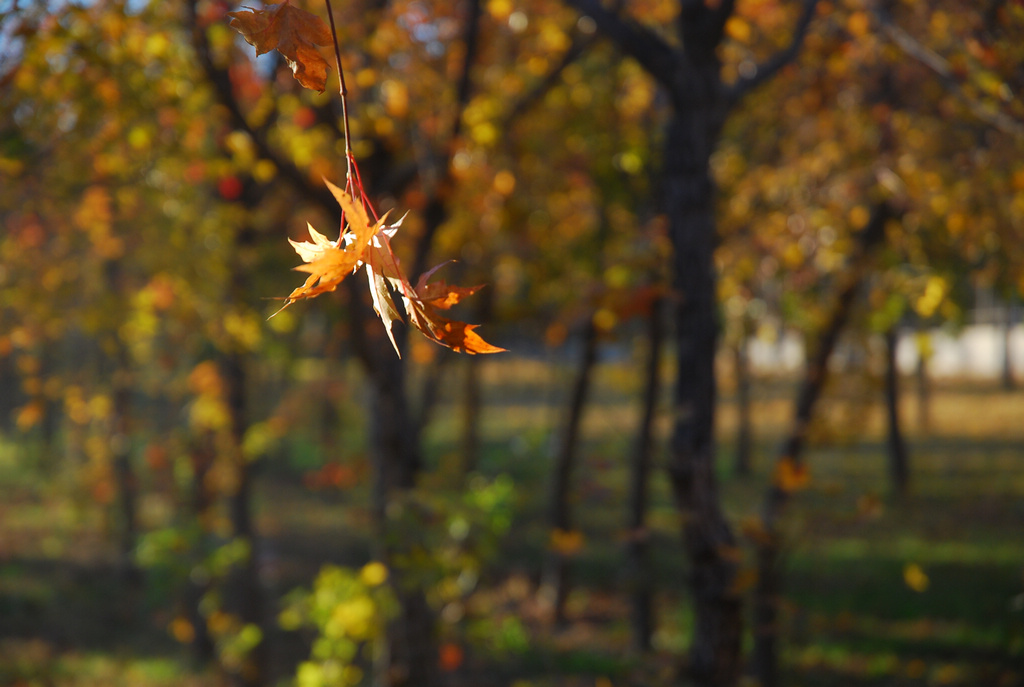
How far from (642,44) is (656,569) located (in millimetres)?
7064

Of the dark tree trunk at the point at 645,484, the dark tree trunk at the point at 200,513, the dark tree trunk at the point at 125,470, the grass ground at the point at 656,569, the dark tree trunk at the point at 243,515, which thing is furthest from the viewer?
the dark tree trunk at the point at 125,470

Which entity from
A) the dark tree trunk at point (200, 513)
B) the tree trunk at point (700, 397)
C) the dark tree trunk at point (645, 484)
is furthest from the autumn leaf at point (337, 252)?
the dark tree trunk at point (200, 513)

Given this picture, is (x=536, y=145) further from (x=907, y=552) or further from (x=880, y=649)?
(x=907, y=552)

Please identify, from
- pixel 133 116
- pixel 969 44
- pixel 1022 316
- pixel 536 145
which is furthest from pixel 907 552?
pixel 1022 316

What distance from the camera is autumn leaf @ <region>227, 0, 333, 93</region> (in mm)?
1149

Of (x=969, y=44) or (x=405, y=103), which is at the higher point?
(x=405, y=103)

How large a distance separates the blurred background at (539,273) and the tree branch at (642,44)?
13 mm

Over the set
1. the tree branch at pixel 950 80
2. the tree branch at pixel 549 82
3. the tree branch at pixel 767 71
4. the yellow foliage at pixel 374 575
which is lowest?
the yellow foliage at pixel 374 575

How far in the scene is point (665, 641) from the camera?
286 inches

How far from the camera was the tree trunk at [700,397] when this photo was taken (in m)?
2.96

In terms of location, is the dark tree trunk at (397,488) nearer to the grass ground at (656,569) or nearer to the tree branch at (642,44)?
the grass ground at (656,569)

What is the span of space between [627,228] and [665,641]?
3790mm

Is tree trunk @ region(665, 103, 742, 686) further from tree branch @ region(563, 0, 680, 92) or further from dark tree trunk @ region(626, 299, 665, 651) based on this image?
dark tree trunk @ region(626, 299, 665, 651)

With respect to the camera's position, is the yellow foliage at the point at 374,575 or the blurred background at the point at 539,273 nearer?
the blurred background at the point at 539,273
